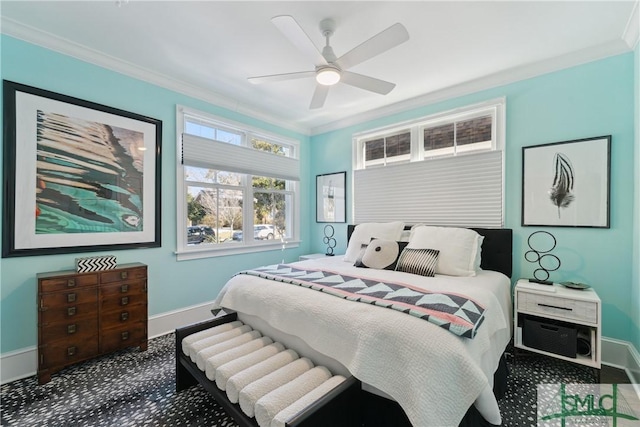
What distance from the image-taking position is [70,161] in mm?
2404

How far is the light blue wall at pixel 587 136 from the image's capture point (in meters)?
2.30

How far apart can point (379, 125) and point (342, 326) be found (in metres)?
3.09

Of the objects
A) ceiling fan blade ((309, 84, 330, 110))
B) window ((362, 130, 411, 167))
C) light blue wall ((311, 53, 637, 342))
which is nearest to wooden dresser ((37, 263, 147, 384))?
ceiling fan blade ((309, 84, 330, 110))

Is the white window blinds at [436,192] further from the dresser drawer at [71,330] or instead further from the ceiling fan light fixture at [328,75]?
the dresser drawer at [71,330]

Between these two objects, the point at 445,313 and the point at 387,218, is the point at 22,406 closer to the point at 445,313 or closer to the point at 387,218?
the point at 445,313

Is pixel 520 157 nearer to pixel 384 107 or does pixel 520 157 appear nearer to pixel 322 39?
pixel 384 107

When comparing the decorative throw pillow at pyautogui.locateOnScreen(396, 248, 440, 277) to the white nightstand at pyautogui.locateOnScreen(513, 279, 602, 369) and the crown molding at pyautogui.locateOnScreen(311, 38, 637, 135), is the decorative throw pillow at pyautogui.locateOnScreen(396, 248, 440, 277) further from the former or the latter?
the crown molding at pyautogui.locateOnScreen(311, 38, 637, 135)

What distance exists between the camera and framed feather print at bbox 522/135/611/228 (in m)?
2.38

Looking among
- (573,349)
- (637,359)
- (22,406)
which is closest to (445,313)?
(573,349)

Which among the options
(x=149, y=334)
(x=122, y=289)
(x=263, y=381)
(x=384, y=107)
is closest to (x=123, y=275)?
(x=122, y=289)

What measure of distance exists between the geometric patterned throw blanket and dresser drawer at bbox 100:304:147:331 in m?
1.16

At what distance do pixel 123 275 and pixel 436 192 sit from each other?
341 cm

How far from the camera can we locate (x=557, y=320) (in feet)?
7.39

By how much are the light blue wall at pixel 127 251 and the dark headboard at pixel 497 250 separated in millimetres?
2853
